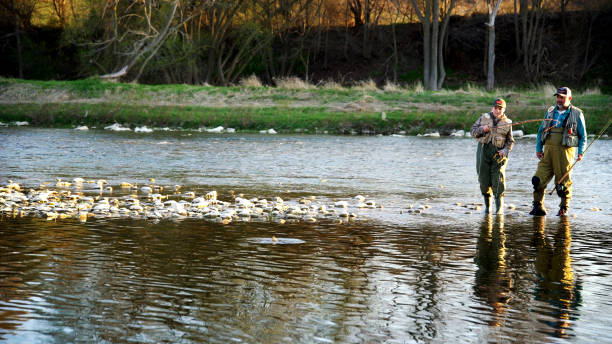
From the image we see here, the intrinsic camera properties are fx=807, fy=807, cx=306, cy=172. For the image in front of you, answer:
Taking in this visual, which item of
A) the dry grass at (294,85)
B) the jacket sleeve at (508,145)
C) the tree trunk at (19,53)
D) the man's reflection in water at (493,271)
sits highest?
the tree trunk at (19,53)

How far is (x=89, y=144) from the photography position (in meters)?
24.0

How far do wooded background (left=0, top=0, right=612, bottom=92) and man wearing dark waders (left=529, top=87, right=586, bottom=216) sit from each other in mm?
31054

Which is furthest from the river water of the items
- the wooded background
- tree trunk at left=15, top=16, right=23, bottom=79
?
tree trunk at left=15, top=16, right=23, bottom=79

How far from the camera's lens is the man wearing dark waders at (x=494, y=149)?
39.3ft

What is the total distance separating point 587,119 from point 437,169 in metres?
13.7

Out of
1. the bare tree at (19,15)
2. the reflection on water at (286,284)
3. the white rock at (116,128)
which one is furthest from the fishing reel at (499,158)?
the bare tree at (19,15)

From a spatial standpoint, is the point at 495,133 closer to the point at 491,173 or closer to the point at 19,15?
the point at 491,173

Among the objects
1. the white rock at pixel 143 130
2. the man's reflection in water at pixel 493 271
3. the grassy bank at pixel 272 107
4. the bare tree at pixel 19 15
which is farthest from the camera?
the bare tree at pixel 19 15

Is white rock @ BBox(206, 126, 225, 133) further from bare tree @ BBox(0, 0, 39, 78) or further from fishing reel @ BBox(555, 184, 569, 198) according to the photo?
bare tree @ BBox(0, 0, 39, 78)

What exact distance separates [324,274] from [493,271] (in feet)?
5.58

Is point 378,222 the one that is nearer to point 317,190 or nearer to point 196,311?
point 317,190

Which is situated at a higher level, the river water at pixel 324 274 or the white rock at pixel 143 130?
the river water at pixel 324 274

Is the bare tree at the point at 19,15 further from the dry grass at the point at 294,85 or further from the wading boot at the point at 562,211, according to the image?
the wading boot at the point at 562,211

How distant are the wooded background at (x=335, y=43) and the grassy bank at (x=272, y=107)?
674cm
